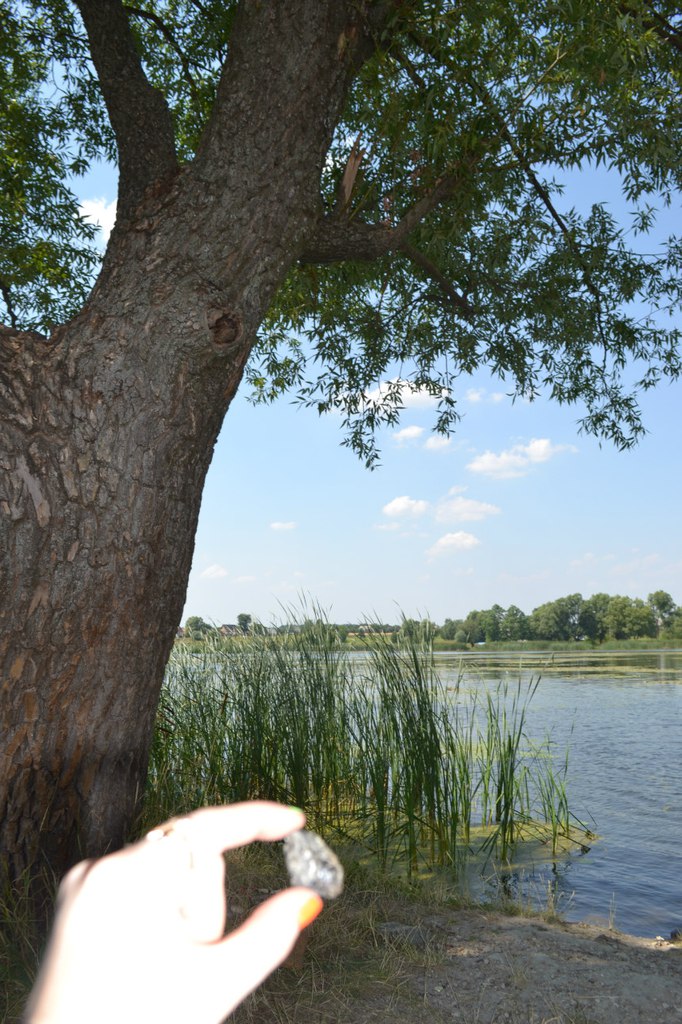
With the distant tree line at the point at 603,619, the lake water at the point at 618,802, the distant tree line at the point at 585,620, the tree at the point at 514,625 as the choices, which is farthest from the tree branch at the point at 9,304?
the distant tree line at the point at 603,619

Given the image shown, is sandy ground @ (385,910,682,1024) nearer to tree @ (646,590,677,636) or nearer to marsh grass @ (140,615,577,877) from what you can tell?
marsh grass @ (140,615,577,877)

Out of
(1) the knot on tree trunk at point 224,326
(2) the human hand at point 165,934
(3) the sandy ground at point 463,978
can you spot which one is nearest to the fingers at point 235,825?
(2) the human hand at point 165,934

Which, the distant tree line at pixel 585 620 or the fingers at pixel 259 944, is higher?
the distant tree line at pixel 585 620

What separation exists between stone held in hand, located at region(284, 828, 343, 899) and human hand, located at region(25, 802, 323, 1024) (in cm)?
1

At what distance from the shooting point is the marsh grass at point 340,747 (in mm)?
4410

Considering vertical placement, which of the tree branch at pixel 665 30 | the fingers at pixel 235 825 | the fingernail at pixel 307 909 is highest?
the tree branch at pixel 665 30

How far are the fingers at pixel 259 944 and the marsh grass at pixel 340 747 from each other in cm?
354

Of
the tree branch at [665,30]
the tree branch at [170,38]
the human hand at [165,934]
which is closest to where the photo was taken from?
the human hand at [165,934]

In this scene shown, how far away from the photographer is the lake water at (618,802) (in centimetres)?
469

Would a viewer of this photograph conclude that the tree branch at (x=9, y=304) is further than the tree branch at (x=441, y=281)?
Yes

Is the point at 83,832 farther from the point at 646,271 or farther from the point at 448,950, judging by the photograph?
the point at 646,271

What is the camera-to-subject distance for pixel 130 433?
3068 mm

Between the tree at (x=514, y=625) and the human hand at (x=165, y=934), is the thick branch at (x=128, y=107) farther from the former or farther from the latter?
the tree at (x=514, y=625)

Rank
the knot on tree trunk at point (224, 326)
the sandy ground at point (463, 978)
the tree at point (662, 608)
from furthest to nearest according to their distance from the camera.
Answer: the tree at point (662, 608), the knot on tree trunk at point (224, 326), the sandy ground at point (463, 978)
